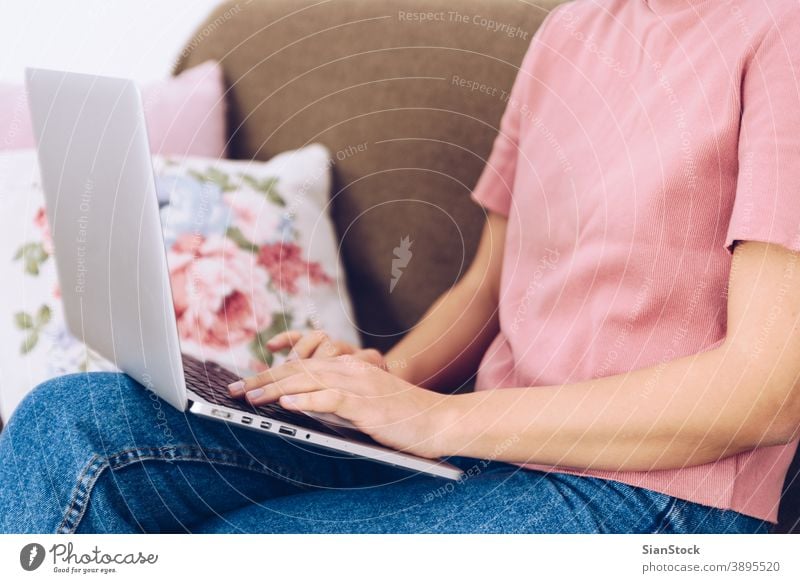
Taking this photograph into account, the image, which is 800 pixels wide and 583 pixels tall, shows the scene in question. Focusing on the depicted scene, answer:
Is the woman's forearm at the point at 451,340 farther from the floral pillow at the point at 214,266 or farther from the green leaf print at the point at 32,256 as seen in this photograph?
the green leaf print at the point at 32,256

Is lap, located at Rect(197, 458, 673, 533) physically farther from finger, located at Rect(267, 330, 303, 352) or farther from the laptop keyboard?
finger, located at Rect(267, 330, 303, 352)

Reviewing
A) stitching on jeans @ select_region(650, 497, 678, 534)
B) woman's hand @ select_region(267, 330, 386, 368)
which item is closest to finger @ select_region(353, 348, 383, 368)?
woman's hand @ select_region(267, 330, 386, 368)

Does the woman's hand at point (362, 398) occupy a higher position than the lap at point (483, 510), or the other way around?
the woman's hand at point (362, 398)

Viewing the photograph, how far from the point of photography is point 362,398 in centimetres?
52

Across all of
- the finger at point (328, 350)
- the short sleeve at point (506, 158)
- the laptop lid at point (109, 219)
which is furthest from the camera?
the short sleeve at point (506, 158)

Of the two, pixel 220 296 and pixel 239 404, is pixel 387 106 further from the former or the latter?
pixel 239 404

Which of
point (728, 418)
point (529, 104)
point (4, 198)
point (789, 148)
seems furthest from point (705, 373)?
point (4, 198)

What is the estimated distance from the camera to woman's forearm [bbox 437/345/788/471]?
0.49 m

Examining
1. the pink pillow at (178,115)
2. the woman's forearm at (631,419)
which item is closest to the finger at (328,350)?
the woman's forearm at (631,419)

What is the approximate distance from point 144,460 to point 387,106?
1.49 feet

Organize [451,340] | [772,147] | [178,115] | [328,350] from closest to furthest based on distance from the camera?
[772,147]
[328,350]
[451,340]
[178,115]

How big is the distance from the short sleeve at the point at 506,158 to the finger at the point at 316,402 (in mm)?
280

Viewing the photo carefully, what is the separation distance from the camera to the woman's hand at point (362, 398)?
20.2 inches

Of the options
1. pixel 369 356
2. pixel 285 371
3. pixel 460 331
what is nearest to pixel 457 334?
pixel 460 331
